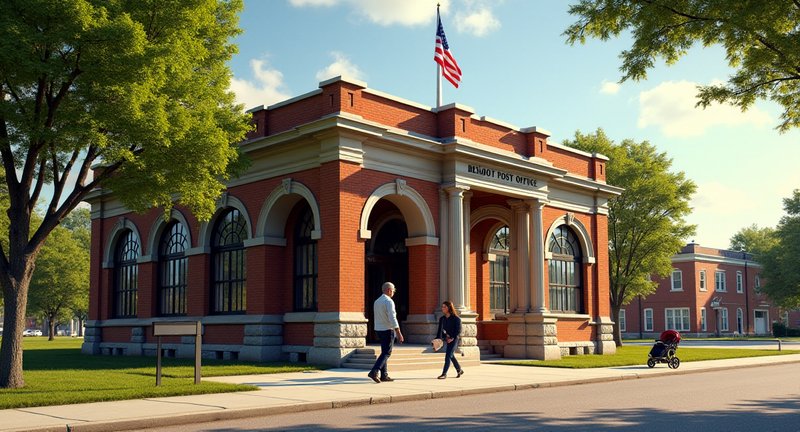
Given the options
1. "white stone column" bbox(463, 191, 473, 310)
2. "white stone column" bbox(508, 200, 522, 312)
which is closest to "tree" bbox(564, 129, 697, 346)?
"white stone column" bbox(508, 200, 522, 312)

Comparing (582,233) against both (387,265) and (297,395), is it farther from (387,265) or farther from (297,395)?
(297,395)

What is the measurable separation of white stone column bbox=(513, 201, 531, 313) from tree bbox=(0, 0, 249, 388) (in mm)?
11589

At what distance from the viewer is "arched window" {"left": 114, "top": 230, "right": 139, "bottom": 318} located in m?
28.2

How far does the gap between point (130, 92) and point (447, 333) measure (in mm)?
7962

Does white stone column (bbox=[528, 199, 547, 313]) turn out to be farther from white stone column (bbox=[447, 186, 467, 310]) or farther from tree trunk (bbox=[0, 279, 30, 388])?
tree trunk (bbox=[0, 279, 30, 388])

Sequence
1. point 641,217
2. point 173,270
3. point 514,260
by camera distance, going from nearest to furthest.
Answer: point 514,260 → point 173,270 → point 641,217

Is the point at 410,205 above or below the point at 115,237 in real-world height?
above

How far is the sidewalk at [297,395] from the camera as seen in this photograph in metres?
9.79

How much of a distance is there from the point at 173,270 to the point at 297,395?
1478 centimetres

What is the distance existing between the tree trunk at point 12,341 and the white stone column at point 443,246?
10.9 metres

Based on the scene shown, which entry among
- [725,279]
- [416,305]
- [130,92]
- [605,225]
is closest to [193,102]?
[130,92]

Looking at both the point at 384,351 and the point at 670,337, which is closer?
the point at 384,351

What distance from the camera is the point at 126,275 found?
2873 cm

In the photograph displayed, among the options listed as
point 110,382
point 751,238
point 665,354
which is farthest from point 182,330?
point 751,238
